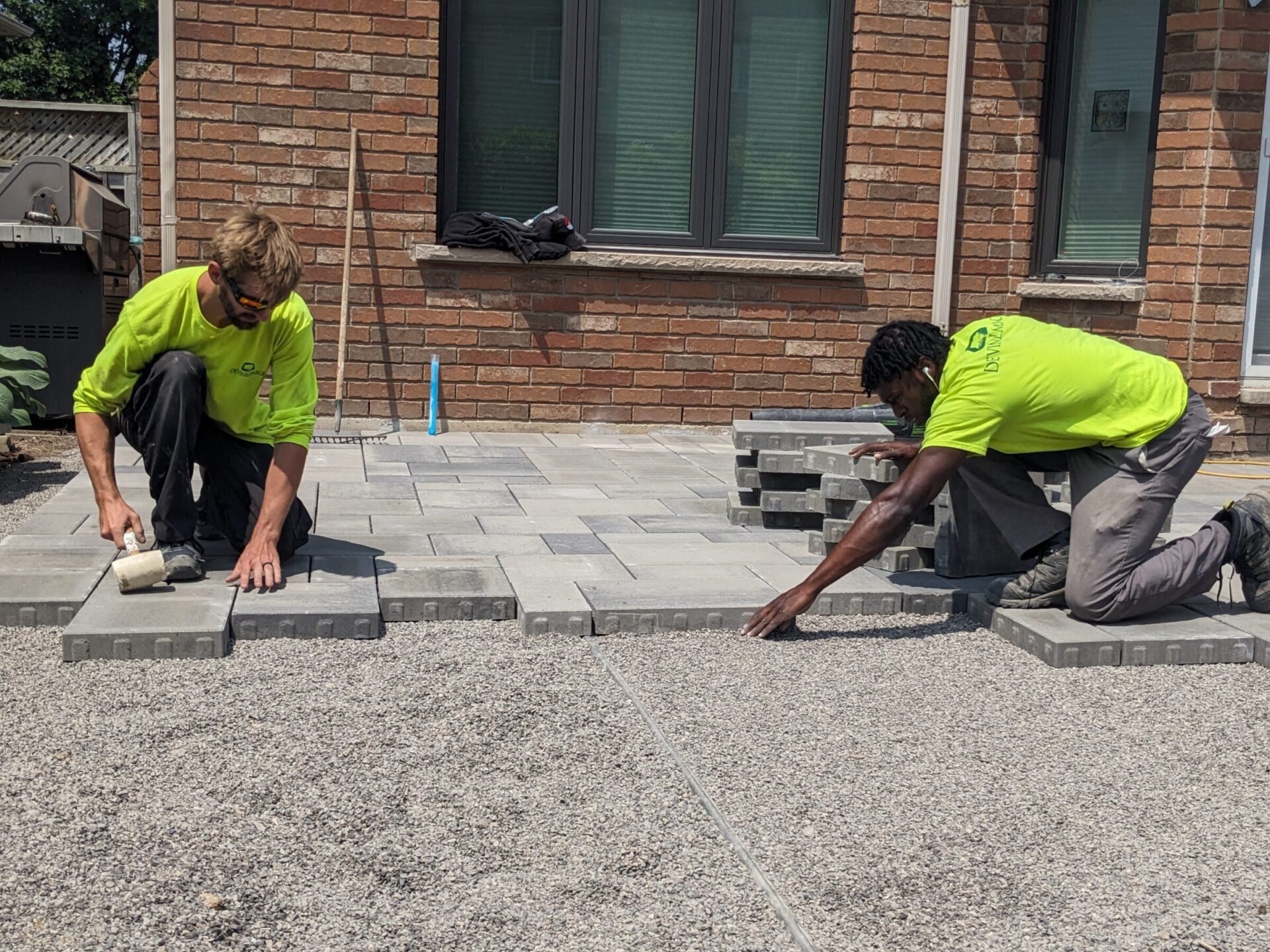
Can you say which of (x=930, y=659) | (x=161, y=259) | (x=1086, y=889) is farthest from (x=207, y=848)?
(x=161, y=259)

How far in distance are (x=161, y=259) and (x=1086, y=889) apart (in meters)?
6.75

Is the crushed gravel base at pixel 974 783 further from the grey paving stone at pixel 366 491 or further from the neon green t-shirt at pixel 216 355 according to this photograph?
the grey paving stone at pixel 366 491

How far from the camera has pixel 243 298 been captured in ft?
12.1

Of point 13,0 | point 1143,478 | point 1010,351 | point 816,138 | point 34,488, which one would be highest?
point 13,0

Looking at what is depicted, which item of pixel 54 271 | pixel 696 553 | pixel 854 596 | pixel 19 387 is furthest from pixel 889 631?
pixel 54 271

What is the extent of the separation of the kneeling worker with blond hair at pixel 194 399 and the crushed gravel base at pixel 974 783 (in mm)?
1199

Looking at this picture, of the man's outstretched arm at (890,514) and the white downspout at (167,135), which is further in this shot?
the white downspout at (167,135)

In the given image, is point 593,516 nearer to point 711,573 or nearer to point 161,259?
point 711,573

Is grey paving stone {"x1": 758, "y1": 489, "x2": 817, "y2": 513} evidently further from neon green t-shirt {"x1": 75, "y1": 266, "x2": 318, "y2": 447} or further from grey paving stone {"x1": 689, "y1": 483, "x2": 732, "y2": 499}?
neon green t-shirt {"x1": 75, "y1": 266, "x2": 318, "y2": 447}

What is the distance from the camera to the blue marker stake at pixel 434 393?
7.75 meters

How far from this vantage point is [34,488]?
6016 millimetres

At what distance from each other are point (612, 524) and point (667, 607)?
55.4 inches

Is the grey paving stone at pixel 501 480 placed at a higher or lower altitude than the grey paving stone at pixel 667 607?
lower

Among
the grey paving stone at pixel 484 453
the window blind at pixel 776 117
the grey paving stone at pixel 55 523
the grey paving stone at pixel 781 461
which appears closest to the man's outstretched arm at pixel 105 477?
the grey paving stone at pixel 55 523
